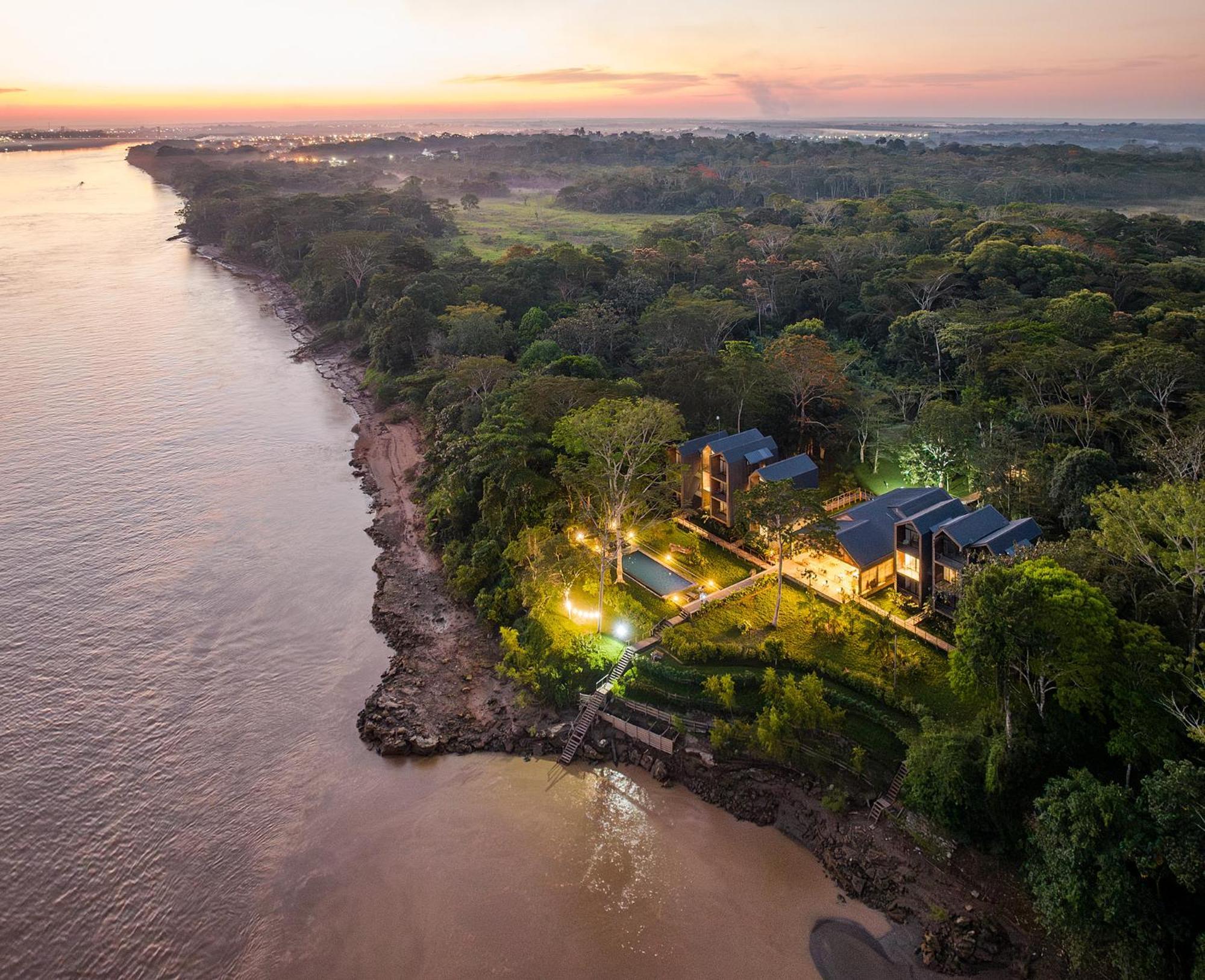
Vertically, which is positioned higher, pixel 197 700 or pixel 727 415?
pixel 727 415

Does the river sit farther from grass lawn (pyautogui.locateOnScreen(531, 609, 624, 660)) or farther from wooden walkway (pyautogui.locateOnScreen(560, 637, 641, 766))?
grass lawn (pyautogui.locateOnScreen(531, 609, 624, 660))

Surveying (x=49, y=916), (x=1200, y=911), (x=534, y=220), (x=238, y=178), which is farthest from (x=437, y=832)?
(x=238, y=178)

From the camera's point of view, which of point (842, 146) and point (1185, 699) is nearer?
point (1185, 699)

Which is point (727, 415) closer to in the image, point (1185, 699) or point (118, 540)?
point (1185, 699)

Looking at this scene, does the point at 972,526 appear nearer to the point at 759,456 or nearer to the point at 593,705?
the point at 759,456

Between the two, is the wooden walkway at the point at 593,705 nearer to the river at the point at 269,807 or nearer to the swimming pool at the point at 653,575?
the river at the point at 269,807

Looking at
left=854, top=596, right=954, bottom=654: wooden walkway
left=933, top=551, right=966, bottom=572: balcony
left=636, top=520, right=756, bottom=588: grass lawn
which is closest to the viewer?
left=854, top=596, right=954, bottom=654: wooden walkway

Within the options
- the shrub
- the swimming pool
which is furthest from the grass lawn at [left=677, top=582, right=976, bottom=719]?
the shrub
